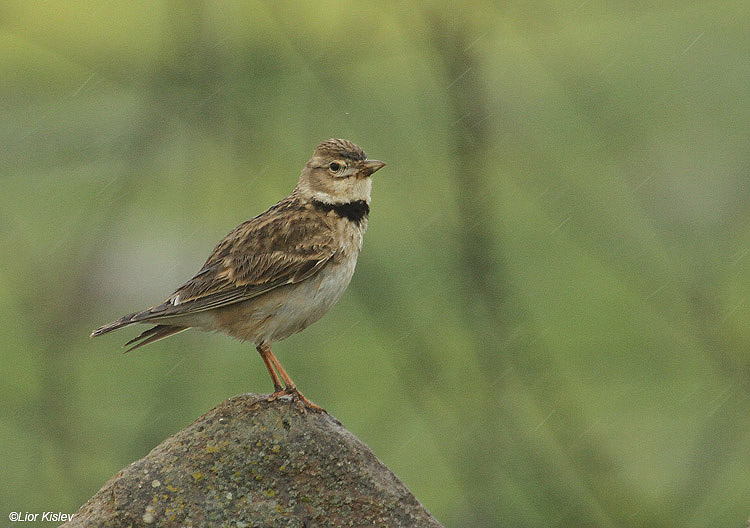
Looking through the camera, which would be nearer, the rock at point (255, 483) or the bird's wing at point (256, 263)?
the rock at point (255, 483)

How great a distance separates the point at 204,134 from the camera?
8.45 m

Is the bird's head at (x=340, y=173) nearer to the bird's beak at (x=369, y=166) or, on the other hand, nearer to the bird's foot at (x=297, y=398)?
the bird's beak at (x=369, y=166)

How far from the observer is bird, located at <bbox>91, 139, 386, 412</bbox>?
6.12 meters

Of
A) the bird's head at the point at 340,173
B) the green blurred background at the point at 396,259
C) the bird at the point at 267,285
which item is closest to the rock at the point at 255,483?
the bird at the point at 267,285

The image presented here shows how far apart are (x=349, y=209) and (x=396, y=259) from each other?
9151 millimetres

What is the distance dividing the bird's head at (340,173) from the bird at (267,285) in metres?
0.19

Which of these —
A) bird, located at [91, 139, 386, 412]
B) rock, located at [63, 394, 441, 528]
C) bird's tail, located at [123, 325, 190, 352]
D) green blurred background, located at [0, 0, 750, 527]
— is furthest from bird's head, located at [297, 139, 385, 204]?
rock, located at [63, 394, 441, 528]

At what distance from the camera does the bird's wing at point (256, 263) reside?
612cm

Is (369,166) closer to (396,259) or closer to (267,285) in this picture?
(267,285)

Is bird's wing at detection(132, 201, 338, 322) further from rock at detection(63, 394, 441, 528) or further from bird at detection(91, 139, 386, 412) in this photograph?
rock at detection(63, 394, 441, 528)

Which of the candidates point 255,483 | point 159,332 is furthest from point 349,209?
point 255,483

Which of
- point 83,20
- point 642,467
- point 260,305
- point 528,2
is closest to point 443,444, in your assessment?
point 260,305

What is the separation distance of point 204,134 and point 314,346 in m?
3.02

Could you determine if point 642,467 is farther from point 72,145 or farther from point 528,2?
point 72,145
